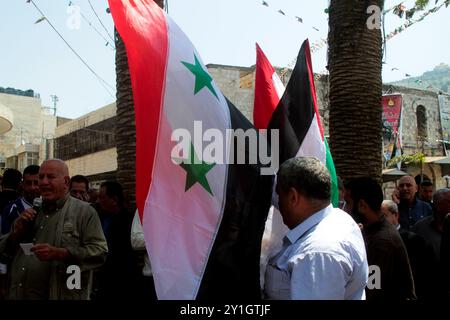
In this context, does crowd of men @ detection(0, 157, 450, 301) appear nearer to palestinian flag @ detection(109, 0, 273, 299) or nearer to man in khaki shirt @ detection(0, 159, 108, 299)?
man in khaki shirt @ detection(0, 159, 108, 299)

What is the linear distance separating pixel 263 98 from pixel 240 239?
143 cm

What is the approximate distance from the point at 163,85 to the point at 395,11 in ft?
19.3

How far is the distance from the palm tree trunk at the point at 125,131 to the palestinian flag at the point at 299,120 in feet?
8.83

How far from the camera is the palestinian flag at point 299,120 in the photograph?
11.0 feet

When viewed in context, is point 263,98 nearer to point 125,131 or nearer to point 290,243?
point 290,243

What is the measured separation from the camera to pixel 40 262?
366 cm

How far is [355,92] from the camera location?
5.73m

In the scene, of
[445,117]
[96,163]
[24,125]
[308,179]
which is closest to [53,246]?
[308,179]

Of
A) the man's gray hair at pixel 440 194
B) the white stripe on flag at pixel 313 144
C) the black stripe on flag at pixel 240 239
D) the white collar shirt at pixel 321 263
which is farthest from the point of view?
the man's gray hair at pixel 440 194

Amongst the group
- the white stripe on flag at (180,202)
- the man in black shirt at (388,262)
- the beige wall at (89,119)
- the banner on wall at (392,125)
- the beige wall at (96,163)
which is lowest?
the man in black shirt at (388,262)

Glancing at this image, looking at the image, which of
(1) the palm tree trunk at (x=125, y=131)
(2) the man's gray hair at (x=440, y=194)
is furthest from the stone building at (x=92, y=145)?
(2) the man's gray hair at (x=440, y=194)

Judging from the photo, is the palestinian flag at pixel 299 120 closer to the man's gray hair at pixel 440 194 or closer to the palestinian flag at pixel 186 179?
the palestinian flag at pixel 186 179

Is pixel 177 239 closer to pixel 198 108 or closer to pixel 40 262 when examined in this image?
pixel 198 108

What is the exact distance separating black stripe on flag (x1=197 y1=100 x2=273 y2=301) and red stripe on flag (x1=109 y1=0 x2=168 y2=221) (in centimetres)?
46
